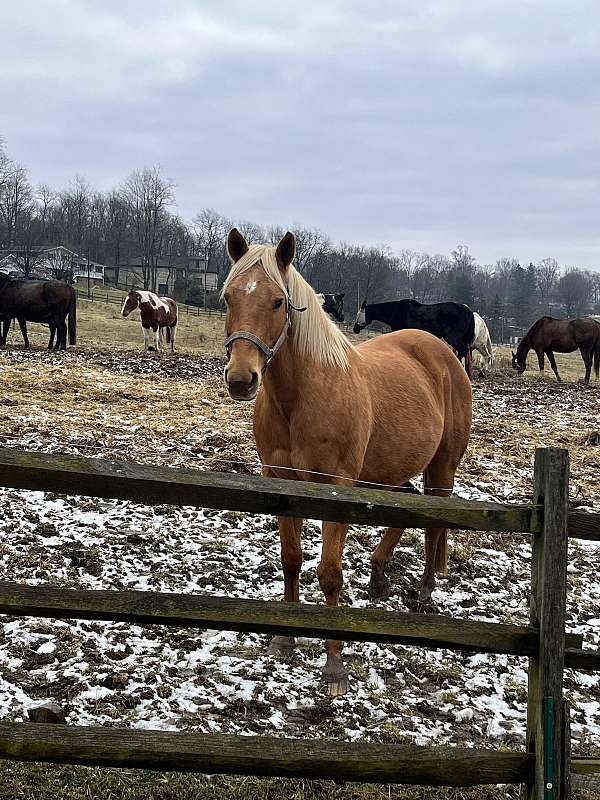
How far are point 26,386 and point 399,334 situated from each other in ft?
25.7

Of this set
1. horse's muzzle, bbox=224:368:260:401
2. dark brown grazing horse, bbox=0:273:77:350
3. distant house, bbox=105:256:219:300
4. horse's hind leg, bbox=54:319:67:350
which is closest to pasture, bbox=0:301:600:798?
horse's muzzle, bbox=224:368:260:401

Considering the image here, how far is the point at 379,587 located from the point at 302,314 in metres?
Result: 2.24

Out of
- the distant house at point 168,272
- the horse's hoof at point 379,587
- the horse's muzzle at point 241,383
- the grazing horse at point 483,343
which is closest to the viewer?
the horse's muzzle at point 241,383

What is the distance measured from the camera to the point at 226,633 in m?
4.12

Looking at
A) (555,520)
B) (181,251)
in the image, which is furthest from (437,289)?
(555,520)

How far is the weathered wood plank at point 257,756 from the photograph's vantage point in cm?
215

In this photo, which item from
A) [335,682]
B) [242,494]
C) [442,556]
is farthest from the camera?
[442,556]

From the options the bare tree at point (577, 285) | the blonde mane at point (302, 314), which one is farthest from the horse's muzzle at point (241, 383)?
the bare tree at point (577, 285)

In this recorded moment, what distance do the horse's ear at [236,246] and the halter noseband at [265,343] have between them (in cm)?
40

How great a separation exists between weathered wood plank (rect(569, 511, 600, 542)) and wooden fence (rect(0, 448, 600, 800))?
0.55 feet

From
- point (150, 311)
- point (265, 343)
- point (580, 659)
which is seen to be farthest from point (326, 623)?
point (150, 311)

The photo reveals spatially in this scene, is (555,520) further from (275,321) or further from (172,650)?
(172,650)

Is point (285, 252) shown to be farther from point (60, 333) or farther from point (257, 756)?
point (60, 333)

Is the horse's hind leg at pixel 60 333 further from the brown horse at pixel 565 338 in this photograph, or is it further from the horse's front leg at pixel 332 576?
the horse's front leg at pixel 332 576
